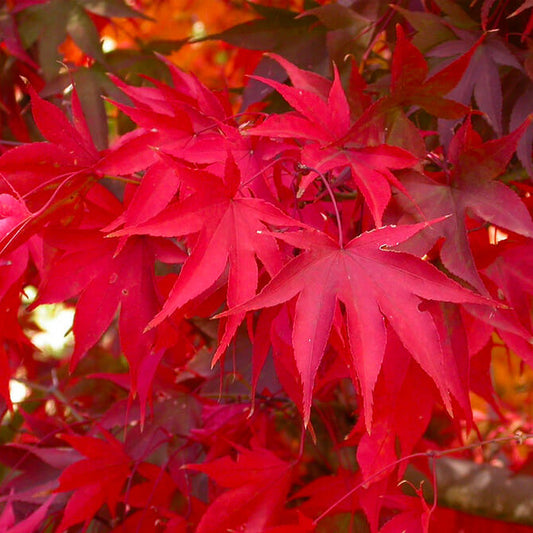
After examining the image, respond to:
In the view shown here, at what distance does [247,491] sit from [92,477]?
169mm

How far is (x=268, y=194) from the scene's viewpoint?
0.56 m

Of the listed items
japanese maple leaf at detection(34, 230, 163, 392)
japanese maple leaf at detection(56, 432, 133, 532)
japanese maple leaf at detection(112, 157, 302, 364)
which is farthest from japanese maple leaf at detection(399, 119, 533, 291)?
japanese maple leaf at detection(56, 432, 133, 532)

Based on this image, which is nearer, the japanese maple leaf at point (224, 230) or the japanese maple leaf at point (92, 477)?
the japanese maple leaf at point (224, 230)

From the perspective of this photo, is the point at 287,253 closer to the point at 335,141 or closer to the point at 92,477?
the point at 335,141

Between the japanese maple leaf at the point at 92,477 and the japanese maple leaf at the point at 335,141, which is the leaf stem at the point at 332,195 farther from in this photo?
the japanese maple leaf at the point at 92,477

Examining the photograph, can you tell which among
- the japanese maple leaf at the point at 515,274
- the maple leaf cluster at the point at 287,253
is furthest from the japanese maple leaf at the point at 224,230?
the japanese maple leaf at the point at 515,274

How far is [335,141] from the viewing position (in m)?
0.54

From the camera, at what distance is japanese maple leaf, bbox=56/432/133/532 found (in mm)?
711

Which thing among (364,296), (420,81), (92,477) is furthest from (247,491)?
(420,81)

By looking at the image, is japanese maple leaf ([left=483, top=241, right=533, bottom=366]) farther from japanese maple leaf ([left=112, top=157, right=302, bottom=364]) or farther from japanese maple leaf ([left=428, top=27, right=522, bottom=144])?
japanese maple leaf ([left=112, top=157, right=302, bottom=364])

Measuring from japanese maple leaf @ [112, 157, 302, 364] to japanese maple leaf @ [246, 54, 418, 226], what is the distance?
4 centimetres

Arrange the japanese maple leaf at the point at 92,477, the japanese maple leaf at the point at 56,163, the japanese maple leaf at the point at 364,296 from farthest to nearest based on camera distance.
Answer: the japanese maple leaf at the point at 92,477, the japanese maple leaf at the point at 56,163, the japanese maple leaf at the point at 364,296

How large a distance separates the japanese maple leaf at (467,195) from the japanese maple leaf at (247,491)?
0.29 m

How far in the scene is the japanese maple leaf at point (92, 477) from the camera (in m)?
0.71
